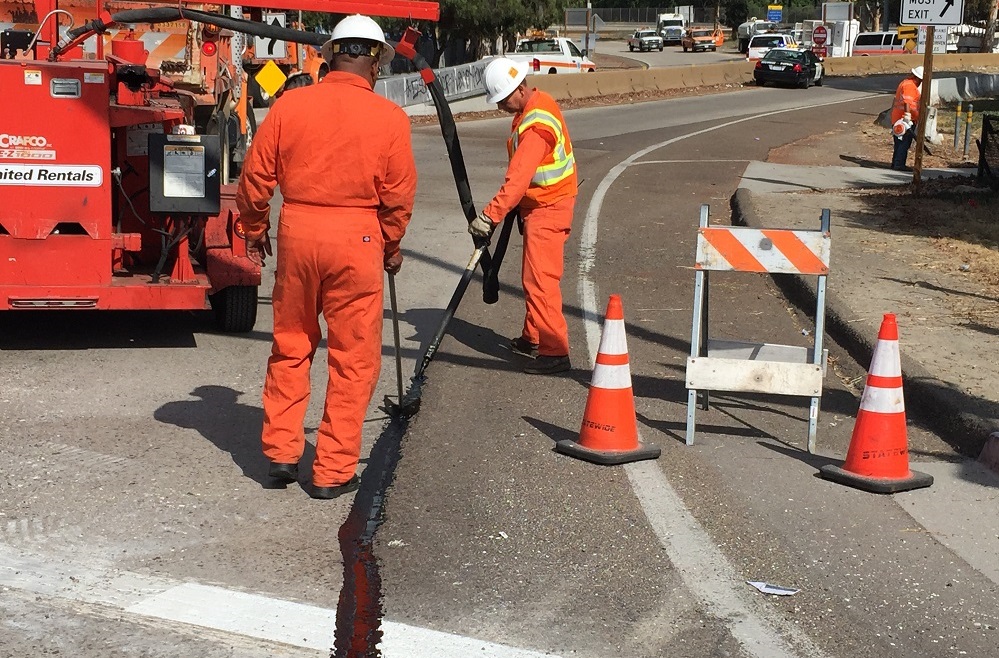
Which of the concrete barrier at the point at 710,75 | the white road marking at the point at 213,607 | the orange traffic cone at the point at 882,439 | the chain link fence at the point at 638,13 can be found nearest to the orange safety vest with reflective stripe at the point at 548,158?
the orange traffic cone at the point at 882,439

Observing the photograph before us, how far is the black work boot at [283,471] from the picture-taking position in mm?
5922

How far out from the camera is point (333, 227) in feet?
18.7

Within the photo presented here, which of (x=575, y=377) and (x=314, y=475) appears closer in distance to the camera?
(x=314, y=475)

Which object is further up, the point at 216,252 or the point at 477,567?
the point at 216,252

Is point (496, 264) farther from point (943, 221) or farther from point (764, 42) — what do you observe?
point (764, 42)

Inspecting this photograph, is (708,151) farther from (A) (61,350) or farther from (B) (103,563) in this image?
(B) (103,563)

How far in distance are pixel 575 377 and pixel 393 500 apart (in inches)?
103

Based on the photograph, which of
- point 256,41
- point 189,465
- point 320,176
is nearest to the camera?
point 320,176

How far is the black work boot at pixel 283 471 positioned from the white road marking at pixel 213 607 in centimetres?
106

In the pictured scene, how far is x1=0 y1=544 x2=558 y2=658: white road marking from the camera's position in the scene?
4387mm

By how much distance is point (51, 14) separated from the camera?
8.61 meters

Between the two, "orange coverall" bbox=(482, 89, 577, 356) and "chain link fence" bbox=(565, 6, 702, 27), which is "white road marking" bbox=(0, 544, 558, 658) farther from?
"chain link fence" bbox=(565, 6, 702, 27)

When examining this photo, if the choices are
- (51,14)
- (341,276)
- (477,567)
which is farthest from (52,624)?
(51,14)

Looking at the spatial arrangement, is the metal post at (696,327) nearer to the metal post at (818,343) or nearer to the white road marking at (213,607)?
the metal post at (818,343)
